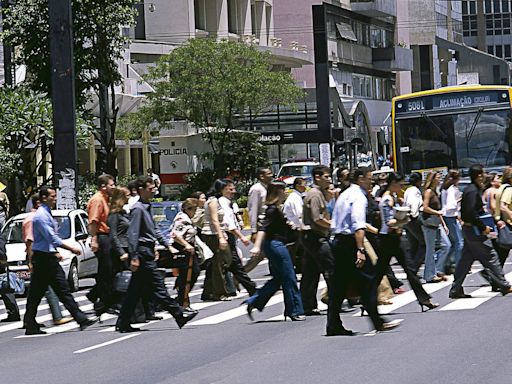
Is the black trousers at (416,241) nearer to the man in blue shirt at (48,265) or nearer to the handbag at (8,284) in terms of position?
the handbag at (8,284)

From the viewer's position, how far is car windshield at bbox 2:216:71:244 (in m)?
23.6

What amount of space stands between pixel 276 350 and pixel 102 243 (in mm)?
4714

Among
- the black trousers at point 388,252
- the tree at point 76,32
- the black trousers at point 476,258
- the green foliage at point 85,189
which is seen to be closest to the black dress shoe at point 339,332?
the black trousers at point 388,252

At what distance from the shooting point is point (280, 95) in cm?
5125

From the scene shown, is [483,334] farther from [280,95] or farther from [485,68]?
[485,68]

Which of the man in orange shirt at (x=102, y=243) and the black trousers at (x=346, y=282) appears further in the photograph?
the man in orange shirt at (x=102, y=243)

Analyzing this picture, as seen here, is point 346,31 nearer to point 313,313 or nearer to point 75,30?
point 75,30

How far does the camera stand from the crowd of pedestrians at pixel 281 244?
14.2 meters

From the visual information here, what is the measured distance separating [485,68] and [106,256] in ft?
339

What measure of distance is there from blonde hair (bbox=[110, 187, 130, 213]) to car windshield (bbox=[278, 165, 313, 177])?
101 feet

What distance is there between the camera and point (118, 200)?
16516 millimetres

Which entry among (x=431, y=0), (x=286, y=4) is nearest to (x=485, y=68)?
(x=431, y=0)

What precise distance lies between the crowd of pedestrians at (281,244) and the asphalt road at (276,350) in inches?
13.4

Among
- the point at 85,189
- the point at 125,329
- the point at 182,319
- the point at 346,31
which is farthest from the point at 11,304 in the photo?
the point at 346,31
